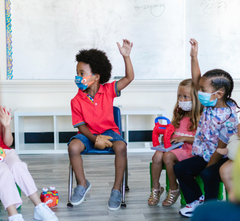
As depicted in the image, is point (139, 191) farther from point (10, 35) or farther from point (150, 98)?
point (10, 35)

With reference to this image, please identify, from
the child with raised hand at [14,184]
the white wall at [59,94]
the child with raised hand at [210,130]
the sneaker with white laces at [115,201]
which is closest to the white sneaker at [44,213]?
the child with raised hand at [14,184]

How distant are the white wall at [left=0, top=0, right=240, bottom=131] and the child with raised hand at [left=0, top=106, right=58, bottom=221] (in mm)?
1782

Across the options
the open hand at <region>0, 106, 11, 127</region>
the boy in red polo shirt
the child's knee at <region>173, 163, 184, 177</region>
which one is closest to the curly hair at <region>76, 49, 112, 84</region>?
the boy in red polo shirt

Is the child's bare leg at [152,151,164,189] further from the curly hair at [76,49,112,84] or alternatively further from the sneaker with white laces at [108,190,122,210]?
the curly hair at [76,49,112,84]

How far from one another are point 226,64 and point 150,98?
101cm

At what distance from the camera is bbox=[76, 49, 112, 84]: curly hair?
2182 millimetres

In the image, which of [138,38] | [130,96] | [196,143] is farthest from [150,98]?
[196,143]

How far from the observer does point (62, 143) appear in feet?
12.3

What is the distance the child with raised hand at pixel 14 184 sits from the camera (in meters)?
1.57

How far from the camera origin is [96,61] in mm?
2209

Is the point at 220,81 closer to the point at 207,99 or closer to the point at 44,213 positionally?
the point at 207,99

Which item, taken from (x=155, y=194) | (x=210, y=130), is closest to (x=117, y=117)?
(x=155, y=194)

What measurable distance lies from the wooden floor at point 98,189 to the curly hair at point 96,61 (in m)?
0.84

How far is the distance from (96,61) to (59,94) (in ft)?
5.15
